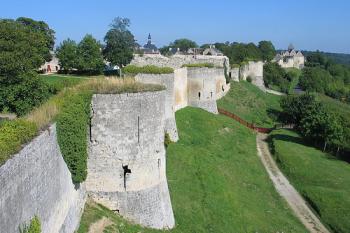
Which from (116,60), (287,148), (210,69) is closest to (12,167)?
(287,148)

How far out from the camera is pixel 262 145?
1647 inches

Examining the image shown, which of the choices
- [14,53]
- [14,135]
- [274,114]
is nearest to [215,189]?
[14,53]

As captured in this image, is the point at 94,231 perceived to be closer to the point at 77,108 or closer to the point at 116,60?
the point at 77,108

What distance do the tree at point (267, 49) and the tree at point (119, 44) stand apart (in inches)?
2514

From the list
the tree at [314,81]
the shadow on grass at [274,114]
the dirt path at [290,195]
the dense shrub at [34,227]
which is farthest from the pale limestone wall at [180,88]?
the tree at [314,81]

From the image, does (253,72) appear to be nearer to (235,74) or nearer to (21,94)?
(235,74)

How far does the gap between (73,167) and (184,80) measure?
25.3m

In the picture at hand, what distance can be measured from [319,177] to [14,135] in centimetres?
2524

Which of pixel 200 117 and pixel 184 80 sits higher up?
pixel 184 80

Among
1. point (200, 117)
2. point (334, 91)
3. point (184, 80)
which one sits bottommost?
point (334, 91)

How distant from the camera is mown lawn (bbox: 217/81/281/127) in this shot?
49.4 meters

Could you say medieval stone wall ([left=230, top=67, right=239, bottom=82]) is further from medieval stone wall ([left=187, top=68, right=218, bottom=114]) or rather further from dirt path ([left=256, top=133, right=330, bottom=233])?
dirt path ([left=256, top=133, right=330, bottom=233])

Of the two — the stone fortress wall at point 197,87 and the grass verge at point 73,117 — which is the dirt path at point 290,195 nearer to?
the stone fortress wall at point 197,87

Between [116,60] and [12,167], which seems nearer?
[12,167]
